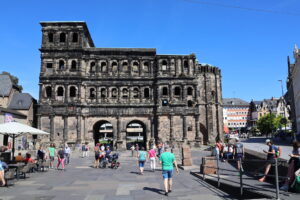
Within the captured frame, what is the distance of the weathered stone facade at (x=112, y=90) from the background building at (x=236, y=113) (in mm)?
79979

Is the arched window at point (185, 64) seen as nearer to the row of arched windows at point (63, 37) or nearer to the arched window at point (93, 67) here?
the arched window at point (93, 67)

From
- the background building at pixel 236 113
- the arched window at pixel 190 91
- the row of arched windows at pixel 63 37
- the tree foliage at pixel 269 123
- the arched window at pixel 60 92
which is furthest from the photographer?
the background building at pixel 236 113

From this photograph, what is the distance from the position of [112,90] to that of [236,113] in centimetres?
8877

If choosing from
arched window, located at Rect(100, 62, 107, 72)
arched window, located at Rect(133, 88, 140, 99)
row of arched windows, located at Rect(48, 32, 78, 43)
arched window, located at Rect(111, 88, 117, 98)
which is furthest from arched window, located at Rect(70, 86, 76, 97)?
arched window, located at Rect(133, 88, 140, 99)

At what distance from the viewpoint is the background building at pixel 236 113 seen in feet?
379

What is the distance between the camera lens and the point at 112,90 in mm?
40000

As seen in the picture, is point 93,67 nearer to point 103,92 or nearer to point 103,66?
point 103,66

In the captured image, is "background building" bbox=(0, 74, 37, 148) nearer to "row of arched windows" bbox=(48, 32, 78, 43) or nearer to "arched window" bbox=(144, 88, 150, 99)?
"row of arched windows" bbox=(48, 32, 78, 43)

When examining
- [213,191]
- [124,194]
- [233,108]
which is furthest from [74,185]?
[233,108]

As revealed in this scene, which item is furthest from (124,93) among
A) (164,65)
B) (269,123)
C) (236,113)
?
(236,113)

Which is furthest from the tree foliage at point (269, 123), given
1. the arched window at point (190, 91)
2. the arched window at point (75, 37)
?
the arched window at point (75, 37)

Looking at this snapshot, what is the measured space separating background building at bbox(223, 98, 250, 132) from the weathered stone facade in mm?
79979

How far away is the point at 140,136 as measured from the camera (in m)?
94.2

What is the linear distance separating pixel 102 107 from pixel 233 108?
89061 millimetres
